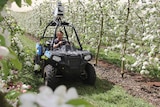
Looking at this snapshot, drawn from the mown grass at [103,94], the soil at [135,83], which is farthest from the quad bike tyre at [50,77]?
the soil at [135,83]

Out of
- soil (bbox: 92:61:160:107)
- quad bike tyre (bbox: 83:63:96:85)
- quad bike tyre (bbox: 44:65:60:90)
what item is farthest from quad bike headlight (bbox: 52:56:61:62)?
soil (bbox: 92:61:160:107)

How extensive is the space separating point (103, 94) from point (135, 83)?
1863 mm

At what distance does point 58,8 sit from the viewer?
25.6ft

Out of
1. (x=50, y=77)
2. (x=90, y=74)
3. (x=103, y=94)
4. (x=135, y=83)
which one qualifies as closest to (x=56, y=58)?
(x=50, y=77)

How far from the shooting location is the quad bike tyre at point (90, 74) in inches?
293

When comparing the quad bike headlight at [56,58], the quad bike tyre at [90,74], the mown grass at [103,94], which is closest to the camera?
the mown grass at [103,94]

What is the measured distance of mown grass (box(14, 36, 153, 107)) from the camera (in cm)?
654

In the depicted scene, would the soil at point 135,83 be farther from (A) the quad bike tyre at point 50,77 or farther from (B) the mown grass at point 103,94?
(A) the quad bike tyre at point 50,77

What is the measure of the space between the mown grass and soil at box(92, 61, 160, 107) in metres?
0.31

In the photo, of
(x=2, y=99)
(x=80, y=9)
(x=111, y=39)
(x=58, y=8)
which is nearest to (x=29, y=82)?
(x=58, y=8)

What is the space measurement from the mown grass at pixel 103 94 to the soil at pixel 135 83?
31 centimetres

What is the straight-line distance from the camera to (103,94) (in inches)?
280

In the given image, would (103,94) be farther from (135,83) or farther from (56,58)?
(135,83)

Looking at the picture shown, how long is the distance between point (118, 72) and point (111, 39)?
1.36 meters
